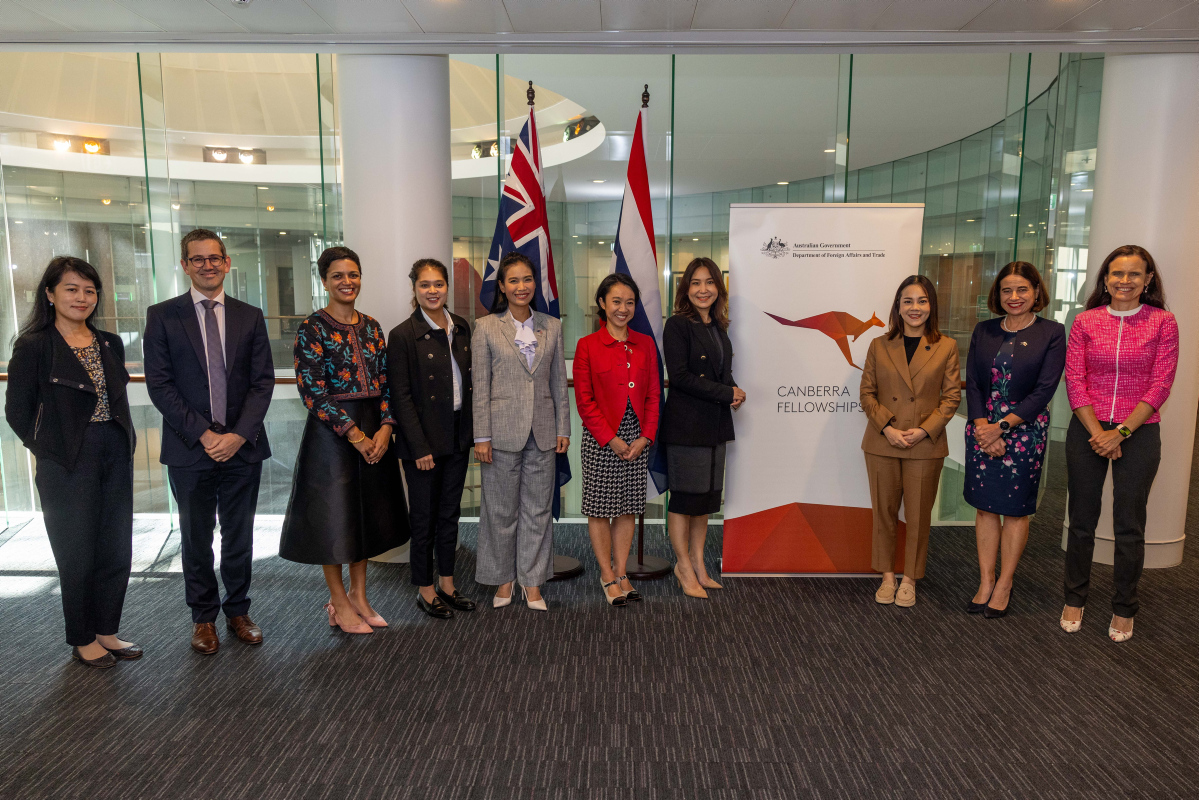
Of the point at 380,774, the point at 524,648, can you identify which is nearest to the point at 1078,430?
the point at 524,648

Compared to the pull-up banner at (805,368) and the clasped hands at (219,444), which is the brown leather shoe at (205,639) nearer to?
the clasped hands at (219,444)

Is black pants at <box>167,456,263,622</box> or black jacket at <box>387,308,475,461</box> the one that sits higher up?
black jacket at <box>387,308,475,461</box>

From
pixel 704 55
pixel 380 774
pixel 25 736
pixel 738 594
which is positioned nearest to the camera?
pixel 380 774

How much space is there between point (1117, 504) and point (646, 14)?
11.1 ft

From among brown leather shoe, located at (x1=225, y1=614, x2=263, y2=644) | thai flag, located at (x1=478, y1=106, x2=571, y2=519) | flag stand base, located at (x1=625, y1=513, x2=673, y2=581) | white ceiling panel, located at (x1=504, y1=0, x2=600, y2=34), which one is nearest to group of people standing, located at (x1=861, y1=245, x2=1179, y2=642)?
flag stand base, located at (x1=625, y1=513, x2=673, y2=581)

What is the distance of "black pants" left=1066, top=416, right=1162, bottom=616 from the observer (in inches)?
124

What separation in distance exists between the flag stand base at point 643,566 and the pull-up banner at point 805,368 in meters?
0.39

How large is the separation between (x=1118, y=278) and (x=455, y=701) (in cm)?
337

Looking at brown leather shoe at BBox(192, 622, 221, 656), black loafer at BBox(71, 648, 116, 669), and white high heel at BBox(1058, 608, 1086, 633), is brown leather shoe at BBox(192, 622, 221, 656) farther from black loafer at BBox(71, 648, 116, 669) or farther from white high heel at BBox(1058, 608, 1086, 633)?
white high heel at BBox(1058, 608, 1086, 633)

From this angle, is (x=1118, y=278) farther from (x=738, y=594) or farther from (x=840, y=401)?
(x=738, y=594)

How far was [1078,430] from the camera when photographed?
3.26m

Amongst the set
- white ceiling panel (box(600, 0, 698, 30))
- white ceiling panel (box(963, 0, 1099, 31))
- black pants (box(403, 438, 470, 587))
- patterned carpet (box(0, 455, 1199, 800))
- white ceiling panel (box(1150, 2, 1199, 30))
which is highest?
white ceiling panel (box(600, 0, 698, 30))

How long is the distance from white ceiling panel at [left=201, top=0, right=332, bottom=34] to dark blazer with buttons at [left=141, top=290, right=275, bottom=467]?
1676 mm

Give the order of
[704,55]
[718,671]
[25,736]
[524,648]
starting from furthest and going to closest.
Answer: [704,55]
[524,648]
[718,671]
[25,736]
